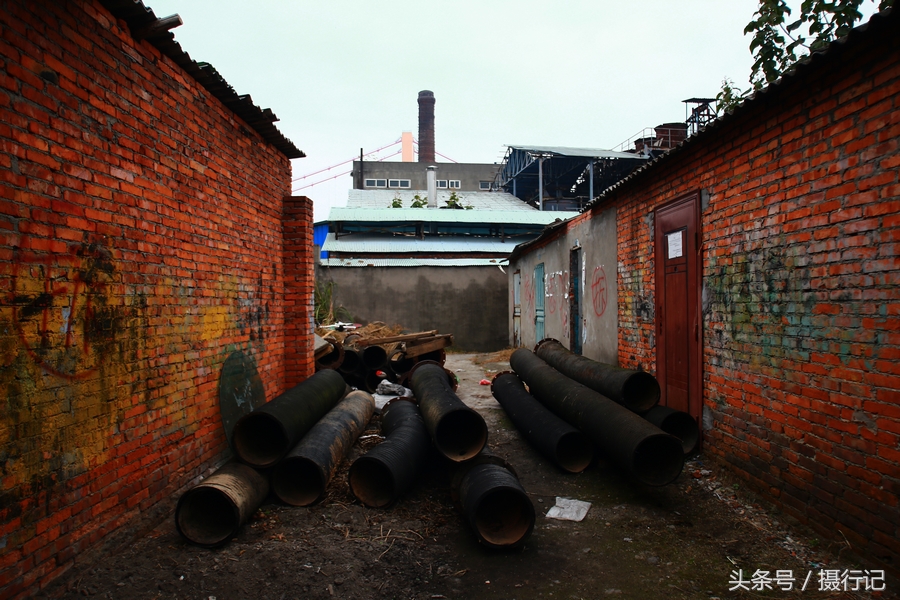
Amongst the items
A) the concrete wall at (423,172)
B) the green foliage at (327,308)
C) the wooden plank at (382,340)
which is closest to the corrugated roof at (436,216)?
the green foliage at (327,308)

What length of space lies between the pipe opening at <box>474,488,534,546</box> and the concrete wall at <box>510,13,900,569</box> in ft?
6.08

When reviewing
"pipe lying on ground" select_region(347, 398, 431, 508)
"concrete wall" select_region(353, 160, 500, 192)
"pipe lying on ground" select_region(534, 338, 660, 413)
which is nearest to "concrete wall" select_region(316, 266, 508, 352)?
"pipe lying on ground" select_region(534, 338, 660, 413)

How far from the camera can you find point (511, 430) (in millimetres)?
6172

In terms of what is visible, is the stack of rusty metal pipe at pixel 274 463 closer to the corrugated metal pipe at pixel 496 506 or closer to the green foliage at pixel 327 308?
the corrugated metal pipe at pixel 496 506

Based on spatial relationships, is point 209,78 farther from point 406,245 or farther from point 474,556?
point 406,245

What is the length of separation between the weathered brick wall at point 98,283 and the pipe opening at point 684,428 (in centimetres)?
415

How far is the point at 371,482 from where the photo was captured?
396cm

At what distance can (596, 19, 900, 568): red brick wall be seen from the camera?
268 centimetres

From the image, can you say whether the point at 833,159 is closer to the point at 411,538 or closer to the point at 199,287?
the point at 411,538

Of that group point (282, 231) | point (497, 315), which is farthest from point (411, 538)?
point (497, 315)

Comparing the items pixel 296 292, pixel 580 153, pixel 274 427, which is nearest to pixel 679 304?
pixel 274 427

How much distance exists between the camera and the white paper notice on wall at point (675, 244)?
489 centimetres

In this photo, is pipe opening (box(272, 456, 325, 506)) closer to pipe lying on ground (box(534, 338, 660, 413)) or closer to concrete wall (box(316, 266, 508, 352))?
pipe lying on ground (box(534, 338, 660, 413))

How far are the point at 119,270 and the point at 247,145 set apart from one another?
95.2 inches
